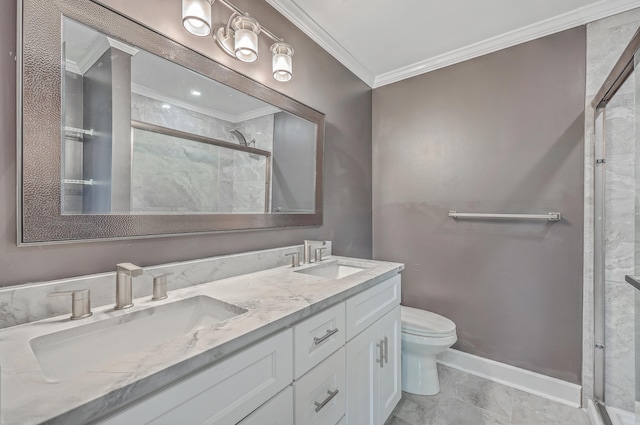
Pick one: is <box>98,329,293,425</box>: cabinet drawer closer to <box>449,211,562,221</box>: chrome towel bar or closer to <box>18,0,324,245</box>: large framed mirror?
<box>18,0,324,245</box>: large framed mirror

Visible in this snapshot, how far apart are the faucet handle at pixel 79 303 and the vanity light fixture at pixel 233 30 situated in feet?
3.44

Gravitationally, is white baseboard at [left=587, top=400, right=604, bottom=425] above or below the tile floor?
above

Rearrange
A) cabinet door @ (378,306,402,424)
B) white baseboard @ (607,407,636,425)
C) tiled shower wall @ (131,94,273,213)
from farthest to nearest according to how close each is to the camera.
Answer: white baseboard @ (607,407,636,425) < cabinet door @ (378,306,402,424) < tiled shower wall @ (131,94,273,213)

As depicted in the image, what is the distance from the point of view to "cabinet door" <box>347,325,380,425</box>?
3.68 ft

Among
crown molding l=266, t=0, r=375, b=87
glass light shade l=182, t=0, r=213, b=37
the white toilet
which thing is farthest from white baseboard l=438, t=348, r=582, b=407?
glass light shade l=182, t=0, r=213, b=37

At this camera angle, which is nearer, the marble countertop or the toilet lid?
the marble countertop

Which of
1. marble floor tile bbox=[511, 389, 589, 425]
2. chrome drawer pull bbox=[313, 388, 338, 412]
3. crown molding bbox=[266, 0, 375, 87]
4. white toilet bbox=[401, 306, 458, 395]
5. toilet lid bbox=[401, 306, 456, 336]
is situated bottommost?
marble floor tile bbox=[511, 389, 589, 425]

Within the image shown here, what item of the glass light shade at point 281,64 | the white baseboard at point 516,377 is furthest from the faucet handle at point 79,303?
the white baseboard at point 516,377

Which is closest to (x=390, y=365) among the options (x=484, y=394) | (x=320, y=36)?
(x=484, y=394)

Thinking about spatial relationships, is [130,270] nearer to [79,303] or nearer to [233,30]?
[79,303]

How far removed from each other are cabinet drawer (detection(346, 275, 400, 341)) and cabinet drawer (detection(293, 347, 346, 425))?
0.12m

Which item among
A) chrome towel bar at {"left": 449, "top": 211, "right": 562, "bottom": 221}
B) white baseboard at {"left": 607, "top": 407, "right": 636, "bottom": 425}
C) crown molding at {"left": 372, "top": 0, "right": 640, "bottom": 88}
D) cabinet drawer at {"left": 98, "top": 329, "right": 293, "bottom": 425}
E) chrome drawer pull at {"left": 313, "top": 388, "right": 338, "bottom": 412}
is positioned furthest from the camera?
chrome towel bar at {"left": 449, "top": 211, "right": 562, "bottom": 221}

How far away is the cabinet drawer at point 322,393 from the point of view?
0.86m

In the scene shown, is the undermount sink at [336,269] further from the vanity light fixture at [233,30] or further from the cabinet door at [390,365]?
the vanity light fixture at [233,30]
